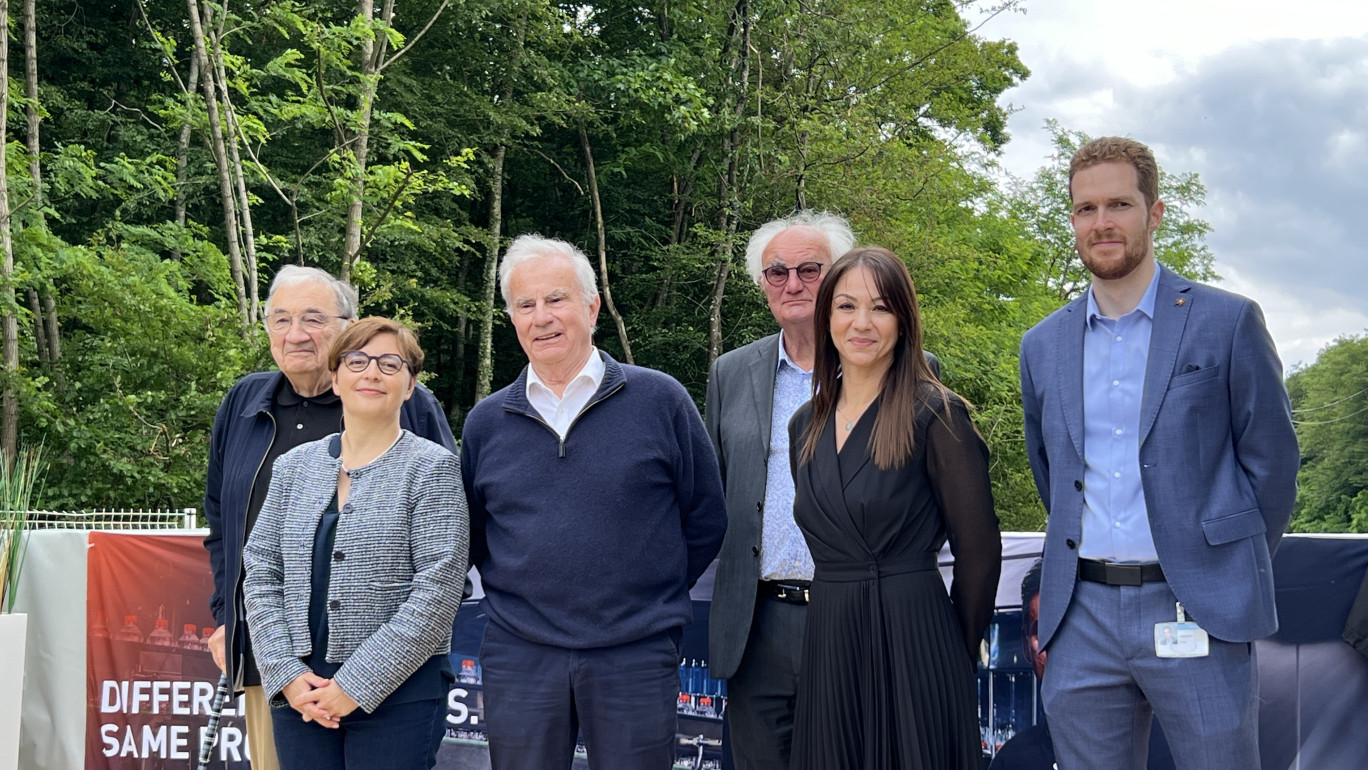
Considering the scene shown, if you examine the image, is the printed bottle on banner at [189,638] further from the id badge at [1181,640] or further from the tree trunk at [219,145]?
the tree trunk at [219,145]

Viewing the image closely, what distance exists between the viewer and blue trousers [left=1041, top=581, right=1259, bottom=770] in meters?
2.43

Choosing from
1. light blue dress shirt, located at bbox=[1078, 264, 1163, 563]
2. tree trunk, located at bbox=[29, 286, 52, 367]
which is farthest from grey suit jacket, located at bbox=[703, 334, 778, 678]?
tree trunk, located at bbox=[29, 286, 52, 367]

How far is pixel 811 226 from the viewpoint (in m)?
3.30

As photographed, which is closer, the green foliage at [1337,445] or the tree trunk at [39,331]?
the tree trunk at [39,331]

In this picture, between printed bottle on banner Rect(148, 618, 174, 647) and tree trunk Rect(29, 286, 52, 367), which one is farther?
tree trunk Rect(29, 286, 52, 367)

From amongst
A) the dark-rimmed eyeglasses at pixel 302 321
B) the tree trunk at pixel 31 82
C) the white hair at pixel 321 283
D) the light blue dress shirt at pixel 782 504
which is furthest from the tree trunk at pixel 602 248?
the light blue dress shirt at pixel 782 504

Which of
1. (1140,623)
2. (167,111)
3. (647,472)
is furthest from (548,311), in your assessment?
(167,111)

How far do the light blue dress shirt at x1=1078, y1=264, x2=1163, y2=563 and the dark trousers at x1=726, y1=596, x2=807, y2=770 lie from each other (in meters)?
0.72

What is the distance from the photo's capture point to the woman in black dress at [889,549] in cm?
249

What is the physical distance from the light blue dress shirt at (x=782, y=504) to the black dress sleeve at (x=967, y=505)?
39 centimetres

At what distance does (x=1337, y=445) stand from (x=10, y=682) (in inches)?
1499

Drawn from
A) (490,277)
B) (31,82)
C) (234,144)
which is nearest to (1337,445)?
(490,277)

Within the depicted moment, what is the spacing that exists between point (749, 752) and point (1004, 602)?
48.6 inches

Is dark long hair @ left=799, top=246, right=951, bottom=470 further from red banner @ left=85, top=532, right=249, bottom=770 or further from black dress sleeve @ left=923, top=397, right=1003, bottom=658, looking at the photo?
red banner @ left=85, top=532, right=249, bottom=770
